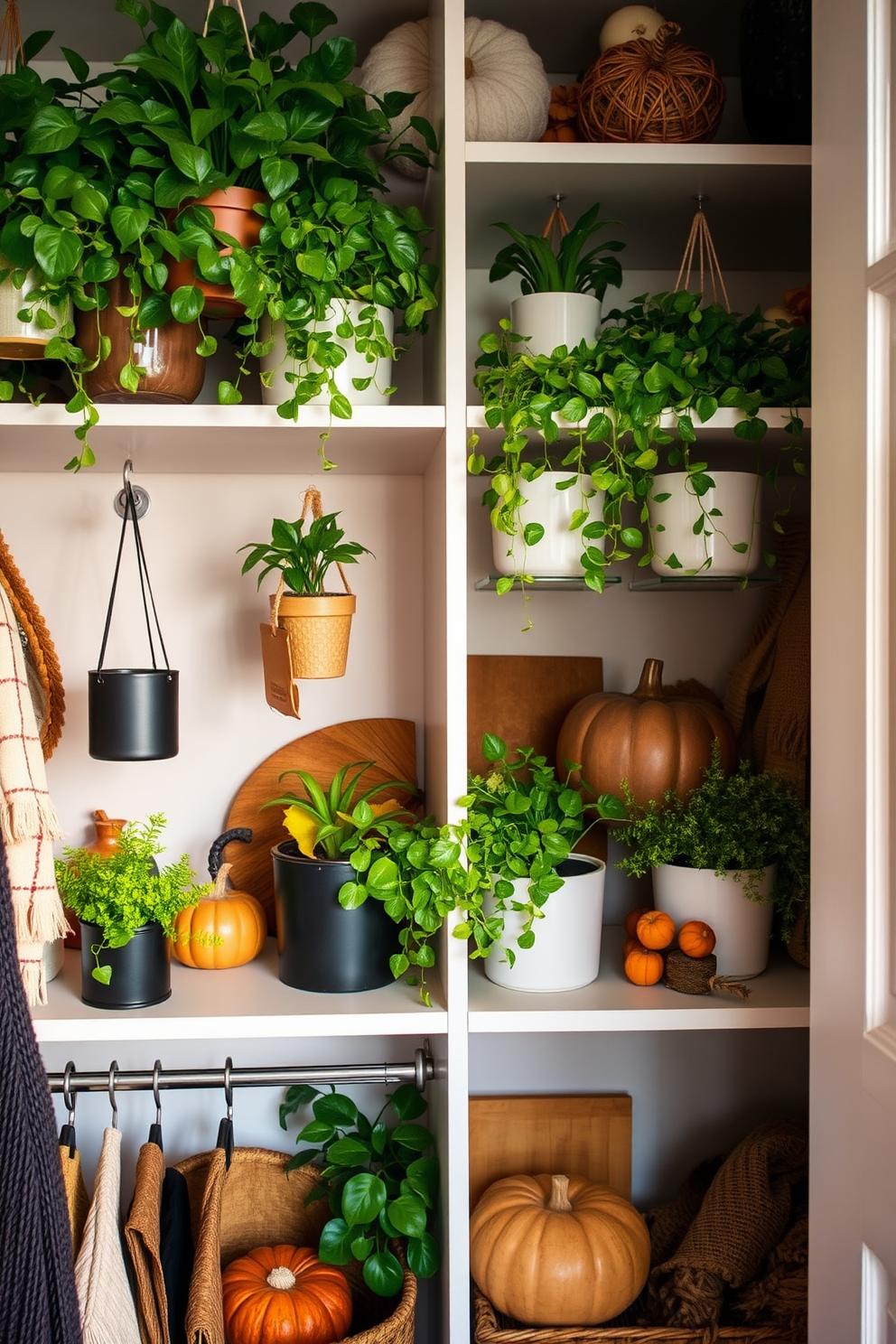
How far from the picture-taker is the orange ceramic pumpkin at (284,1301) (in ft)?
4.35

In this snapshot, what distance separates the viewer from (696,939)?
134 cm

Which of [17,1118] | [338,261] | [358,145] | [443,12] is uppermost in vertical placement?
[443,12]

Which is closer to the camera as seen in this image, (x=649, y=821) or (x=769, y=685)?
(x=649, y=821)

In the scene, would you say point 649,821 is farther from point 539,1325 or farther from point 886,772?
point 539,1325

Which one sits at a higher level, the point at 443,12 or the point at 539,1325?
the point at 443,12

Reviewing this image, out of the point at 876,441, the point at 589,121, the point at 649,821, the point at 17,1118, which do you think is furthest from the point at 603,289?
the point at 17,1118

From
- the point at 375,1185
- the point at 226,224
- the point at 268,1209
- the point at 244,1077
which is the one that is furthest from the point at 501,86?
the point at 268,1209

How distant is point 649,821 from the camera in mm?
1393

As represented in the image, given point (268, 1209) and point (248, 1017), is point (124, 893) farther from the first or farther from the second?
point (268, 1209)

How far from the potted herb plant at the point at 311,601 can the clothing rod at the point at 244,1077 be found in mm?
536

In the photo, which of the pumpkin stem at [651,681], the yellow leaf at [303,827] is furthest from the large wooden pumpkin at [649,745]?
the yellow leaf at [303,827]

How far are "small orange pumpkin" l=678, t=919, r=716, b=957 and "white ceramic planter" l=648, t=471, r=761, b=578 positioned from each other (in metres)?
0.46

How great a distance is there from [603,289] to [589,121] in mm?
205

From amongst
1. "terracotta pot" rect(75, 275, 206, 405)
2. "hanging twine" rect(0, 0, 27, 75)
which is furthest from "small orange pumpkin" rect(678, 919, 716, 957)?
"hanging twine" rect(0, 0, 27, 75)
